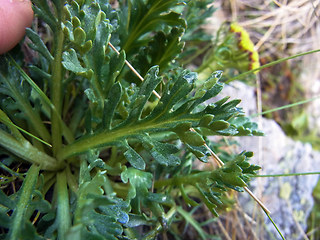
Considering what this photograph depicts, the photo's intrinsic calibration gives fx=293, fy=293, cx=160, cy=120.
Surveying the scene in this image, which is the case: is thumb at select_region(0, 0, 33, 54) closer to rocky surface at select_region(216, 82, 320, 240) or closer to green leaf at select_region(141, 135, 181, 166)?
green leaf at select_region(141, 135, 181, 166)

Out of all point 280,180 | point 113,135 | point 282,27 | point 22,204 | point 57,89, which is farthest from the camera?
point 282,27

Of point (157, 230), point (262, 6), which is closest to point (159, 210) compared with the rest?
point (157, 230)

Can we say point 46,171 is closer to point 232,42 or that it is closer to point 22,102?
point 22,102

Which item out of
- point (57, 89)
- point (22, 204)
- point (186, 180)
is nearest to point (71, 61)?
point (57, 89)

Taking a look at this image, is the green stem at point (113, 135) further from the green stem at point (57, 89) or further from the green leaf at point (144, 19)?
the green leaf at point (144, 19)

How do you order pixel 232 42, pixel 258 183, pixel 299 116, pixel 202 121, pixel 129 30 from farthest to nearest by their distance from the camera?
pixel 299 116
pixel 258 183
pixel 232 42
pixel 129 30
pixel 202 121

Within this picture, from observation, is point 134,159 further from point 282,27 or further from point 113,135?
point 282,27
